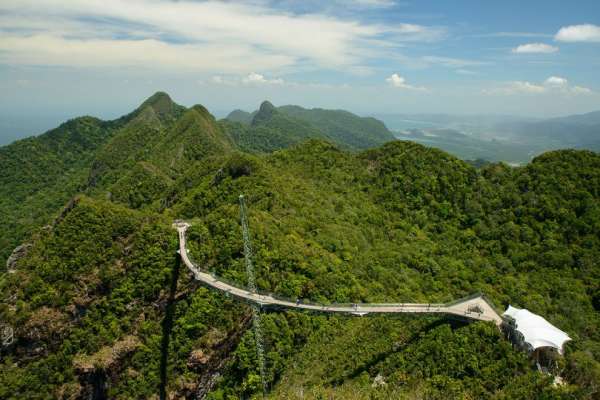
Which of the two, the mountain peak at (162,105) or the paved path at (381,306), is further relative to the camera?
the mountain peak at (162,105)

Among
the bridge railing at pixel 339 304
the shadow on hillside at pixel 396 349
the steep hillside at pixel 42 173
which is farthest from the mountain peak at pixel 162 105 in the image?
the shadow on hillside at pixel 396 349

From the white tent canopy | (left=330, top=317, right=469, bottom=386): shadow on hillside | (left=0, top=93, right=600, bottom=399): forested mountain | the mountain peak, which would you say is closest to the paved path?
(left=330, top=317, right=469, bottom=386): shadow on hillside

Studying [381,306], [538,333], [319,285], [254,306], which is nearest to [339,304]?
[319,285]

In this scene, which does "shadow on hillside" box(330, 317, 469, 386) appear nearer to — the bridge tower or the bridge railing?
the bridge railing

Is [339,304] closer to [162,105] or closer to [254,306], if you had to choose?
[254,306]

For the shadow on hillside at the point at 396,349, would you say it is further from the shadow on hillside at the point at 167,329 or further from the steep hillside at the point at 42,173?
the steep hillside at the point at 42,173

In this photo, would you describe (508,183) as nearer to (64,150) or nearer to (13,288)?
(13,288)
